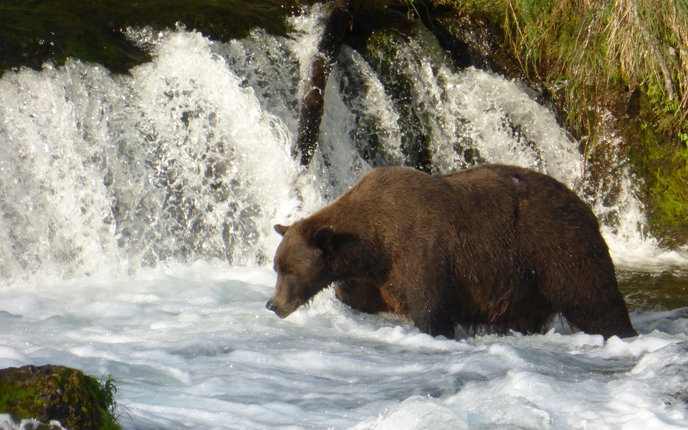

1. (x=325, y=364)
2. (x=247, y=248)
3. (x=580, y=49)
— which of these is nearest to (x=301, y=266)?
(x=325, y=364)

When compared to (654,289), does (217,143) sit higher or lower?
higher

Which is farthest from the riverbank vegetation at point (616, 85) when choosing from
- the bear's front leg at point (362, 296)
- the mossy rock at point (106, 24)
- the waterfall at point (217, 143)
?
the bear's front leg at point (362, 296)

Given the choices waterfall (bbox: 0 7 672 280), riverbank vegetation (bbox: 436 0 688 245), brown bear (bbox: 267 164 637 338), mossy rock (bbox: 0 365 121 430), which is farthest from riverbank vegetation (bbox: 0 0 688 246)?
mossy rock (bbox: 0 365 121 430)

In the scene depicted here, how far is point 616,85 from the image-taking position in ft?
31.5

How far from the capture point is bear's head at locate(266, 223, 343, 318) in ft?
17.7

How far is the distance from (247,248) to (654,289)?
4208 mm

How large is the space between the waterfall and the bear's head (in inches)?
97.8

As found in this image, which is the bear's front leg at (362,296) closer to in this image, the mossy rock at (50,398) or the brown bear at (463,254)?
the brown bear at (463,254)

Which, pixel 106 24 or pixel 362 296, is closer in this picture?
pixel 362 296

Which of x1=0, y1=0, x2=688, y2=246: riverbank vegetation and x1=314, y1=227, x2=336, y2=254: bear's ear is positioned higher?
x1=0, y1=0, x2=688, y2=246: riverbank vegetation

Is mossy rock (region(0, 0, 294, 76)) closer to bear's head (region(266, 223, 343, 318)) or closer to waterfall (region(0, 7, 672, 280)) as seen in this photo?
waterfall (region(0, 7, 672, 280))

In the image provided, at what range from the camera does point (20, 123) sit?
24.7ft

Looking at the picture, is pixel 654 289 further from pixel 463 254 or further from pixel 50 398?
pixel 50 398

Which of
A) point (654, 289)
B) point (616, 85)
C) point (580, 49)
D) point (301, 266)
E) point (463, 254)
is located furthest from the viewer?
point (616, 85)
